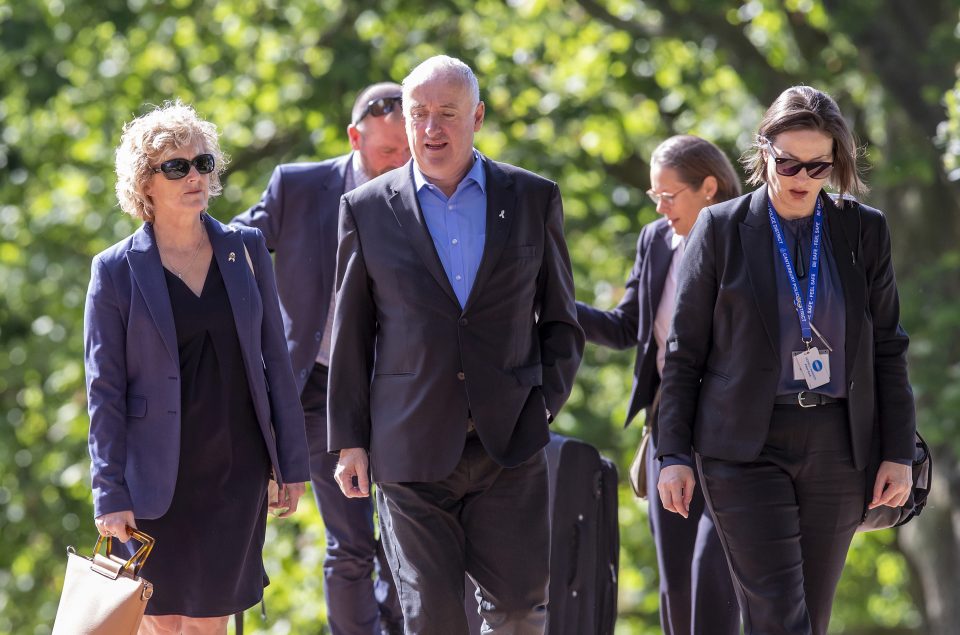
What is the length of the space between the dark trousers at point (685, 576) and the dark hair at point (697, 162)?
87 centimetres

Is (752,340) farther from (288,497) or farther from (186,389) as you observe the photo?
(186,389)

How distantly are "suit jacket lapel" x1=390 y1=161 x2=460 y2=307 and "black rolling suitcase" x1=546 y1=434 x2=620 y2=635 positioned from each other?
1587 mm

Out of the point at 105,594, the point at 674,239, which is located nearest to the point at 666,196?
the point at 674,239

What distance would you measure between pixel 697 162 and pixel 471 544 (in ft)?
5.93

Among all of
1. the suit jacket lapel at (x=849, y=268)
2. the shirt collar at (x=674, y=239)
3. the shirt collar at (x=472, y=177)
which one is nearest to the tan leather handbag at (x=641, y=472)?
the shirt collar at (x=674, y=239)

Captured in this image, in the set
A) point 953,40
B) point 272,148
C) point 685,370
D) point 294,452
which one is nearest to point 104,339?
point 294,452

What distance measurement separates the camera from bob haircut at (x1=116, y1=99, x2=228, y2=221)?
466 centimetres

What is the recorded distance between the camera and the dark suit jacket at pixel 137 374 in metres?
4.48

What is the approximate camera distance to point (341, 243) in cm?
455

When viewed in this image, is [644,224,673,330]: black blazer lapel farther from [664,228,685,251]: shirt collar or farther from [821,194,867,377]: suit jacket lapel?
[821,194,867,377]: suit jacket lapel

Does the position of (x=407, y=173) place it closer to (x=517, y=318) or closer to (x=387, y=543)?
(x=517, y=318)

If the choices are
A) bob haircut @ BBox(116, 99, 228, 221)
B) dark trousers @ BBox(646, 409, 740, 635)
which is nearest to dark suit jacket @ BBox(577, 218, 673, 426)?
dark trousers @ BBox(646, 409, 740, 635)

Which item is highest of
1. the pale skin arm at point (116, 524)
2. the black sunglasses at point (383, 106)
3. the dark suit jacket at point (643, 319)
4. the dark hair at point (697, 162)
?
the black sunglasses at point (383, 106)

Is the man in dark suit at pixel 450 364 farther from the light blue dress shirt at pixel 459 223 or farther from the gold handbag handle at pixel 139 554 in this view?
the gold handbag handle at pixel 139 554
